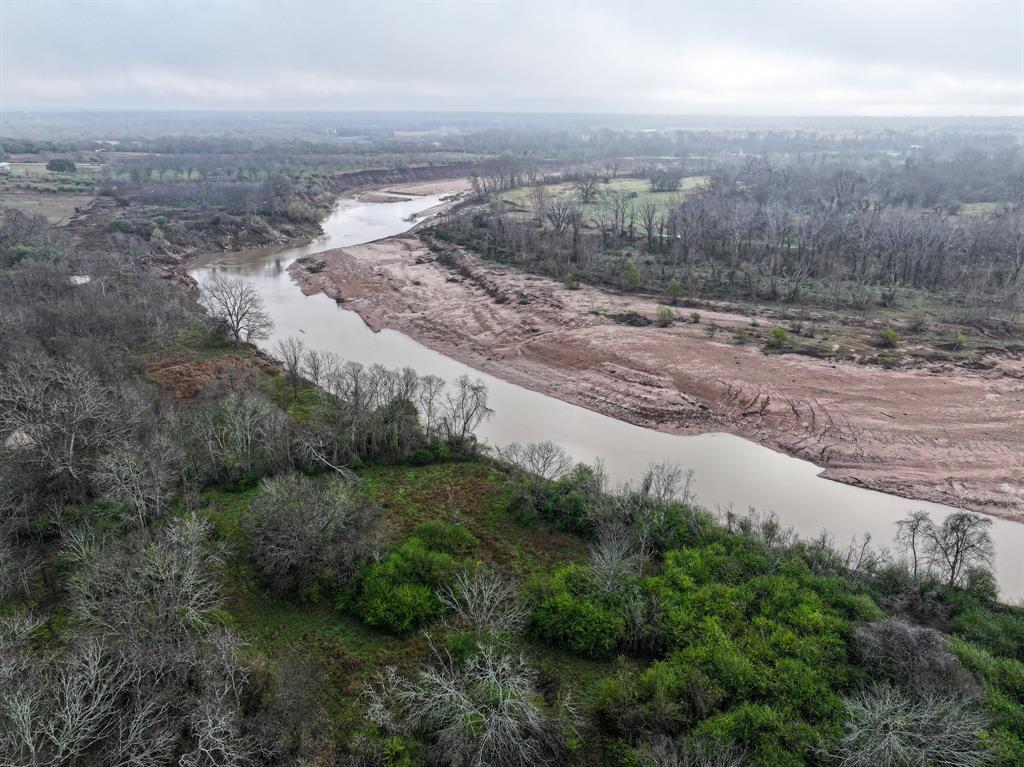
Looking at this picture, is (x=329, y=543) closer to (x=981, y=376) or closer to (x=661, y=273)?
(x=981, y=376)

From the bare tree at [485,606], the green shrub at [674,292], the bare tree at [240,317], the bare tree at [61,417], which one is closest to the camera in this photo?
the bare tree at [485,606]

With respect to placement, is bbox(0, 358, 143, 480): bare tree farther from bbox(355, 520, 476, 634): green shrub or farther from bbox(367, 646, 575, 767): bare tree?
bbox(367, 646, 575, 767): bare tree

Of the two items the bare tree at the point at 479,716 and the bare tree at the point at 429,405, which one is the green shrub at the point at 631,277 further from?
the bare tree at the point at 479,716

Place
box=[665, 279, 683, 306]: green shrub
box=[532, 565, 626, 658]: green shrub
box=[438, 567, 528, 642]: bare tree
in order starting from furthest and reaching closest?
box=[665, 279, 683, 306]: green shrub < box=[532, 565, 626, 658]: green shrub < box=[438, 567, 528, 642]: bare tree

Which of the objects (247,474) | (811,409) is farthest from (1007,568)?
(247,474)

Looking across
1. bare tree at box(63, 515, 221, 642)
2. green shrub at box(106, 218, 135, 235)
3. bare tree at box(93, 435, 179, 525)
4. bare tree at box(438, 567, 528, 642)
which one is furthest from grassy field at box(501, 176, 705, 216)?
bare tree at box(63, 515, 221, 642)

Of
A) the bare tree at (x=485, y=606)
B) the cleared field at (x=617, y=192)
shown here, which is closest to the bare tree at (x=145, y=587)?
the bare tree at (x=485, y=606)
